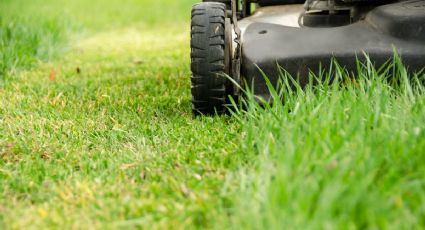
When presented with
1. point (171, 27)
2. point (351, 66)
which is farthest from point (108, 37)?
point (351, 66)

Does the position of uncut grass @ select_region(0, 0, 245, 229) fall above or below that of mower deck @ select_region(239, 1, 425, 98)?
below

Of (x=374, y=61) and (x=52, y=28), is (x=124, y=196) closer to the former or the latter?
(x=374, y=61)

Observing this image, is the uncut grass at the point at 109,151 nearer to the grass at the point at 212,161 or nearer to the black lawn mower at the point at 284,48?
the grass at the point at 212,161

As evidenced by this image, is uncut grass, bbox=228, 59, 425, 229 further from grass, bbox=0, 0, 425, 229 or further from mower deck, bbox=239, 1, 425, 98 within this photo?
mower deck, bbox=239, 1, 425, 98

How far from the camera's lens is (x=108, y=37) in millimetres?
5195

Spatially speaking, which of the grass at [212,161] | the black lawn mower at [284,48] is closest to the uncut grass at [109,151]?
the grass at [212,161]

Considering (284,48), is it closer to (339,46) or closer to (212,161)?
(339,46)

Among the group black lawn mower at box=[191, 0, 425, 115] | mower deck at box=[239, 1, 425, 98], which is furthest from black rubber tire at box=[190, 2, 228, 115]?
mower deck at box=[239, 1, 425, 98]

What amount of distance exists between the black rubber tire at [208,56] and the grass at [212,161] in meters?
0.08

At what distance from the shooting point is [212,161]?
169 cm

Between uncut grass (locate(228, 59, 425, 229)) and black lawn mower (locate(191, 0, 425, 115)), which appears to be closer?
uncut grass (locate(228, 59, 425, 229))

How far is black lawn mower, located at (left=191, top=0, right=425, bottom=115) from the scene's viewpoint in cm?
210

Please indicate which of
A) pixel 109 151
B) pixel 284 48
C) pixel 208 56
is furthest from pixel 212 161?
pixel 284 48

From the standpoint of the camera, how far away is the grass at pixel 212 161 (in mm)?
1258
